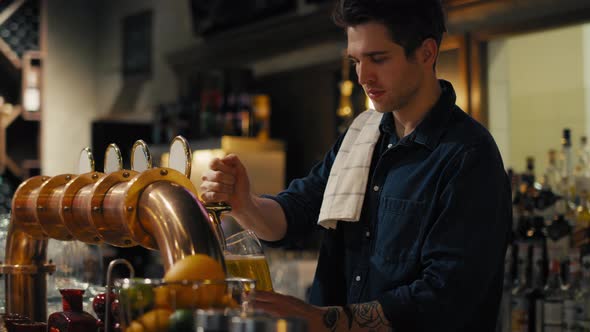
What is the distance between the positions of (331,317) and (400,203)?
298 millimetres

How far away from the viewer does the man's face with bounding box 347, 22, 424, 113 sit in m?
1.53

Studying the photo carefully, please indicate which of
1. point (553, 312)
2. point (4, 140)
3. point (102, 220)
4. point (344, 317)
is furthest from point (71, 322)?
point (4, 140)

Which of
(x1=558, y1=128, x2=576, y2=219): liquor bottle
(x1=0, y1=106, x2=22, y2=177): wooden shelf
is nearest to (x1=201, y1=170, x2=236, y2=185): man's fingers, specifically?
(x1=558, y1=128, x2=576, y2=219): liquor bottle

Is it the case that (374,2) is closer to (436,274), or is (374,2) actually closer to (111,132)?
(436,274)

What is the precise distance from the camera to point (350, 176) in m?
1.71

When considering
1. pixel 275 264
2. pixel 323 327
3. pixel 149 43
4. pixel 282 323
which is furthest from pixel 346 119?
pixel 282 323

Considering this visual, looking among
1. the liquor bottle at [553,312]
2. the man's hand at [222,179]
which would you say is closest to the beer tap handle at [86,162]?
the man's hand at [222,179]

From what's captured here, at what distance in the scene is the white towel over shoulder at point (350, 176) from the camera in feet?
5.50

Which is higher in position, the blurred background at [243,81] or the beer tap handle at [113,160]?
the blurred background at [243,81]

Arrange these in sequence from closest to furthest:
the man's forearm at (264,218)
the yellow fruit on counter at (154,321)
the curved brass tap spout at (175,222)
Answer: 1. the yellow fruit on counter at (154,321)
2. the curved brass tap spout at (175,222)
3. the man's forearm at (264,218)

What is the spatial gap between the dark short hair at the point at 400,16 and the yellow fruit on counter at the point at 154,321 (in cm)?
85

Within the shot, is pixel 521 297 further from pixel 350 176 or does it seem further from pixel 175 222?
pixel 175 222

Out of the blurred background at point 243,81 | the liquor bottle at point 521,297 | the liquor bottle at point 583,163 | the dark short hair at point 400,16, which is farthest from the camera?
the blurred background at point 243,81

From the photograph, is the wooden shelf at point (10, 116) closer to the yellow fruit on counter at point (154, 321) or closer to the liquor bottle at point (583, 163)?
the liquor bottle at point (583, 163)
